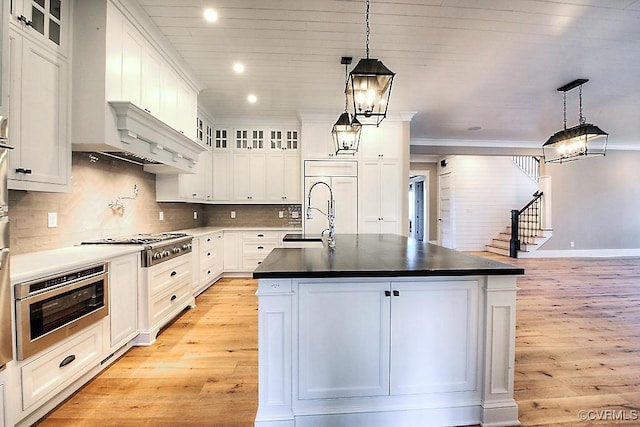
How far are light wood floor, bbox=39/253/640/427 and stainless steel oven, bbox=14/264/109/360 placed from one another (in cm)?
50

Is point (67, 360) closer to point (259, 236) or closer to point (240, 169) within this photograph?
point (259, 236)

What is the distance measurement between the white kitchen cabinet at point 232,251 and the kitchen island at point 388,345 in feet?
11.7

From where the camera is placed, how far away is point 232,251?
5.11 meters

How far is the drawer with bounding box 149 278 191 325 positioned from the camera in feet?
9.05

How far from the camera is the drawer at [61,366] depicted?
5.23ft

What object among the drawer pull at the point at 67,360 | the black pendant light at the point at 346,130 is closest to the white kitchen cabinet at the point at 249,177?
the black pendant light at the point at 346,130

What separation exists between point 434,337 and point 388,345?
271mm

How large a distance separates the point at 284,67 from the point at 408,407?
3.36 metres

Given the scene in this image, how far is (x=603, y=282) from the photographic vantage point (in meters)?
4.96

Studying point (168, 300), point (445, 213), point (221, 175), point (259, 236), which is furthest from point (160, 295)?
point (445, 213)

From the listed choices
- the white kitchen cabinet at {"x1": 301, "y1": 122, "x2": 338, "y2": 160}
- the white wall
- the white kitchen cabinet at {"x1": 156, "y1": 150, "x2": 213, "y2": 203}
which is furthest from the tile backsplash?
the white wall

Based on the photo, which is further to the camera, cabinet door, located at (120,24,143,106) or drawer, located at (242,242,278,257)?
drawer, located at (242,242,278,257)

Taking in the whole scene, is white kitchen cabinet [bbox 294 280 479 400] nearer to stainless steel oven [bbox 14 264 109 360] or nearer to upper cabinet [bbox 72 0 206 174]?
stainless steel oven [bbox 14 264 109 360]

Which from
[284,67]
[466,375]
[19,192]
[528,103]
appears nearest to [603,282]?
[528,103]
